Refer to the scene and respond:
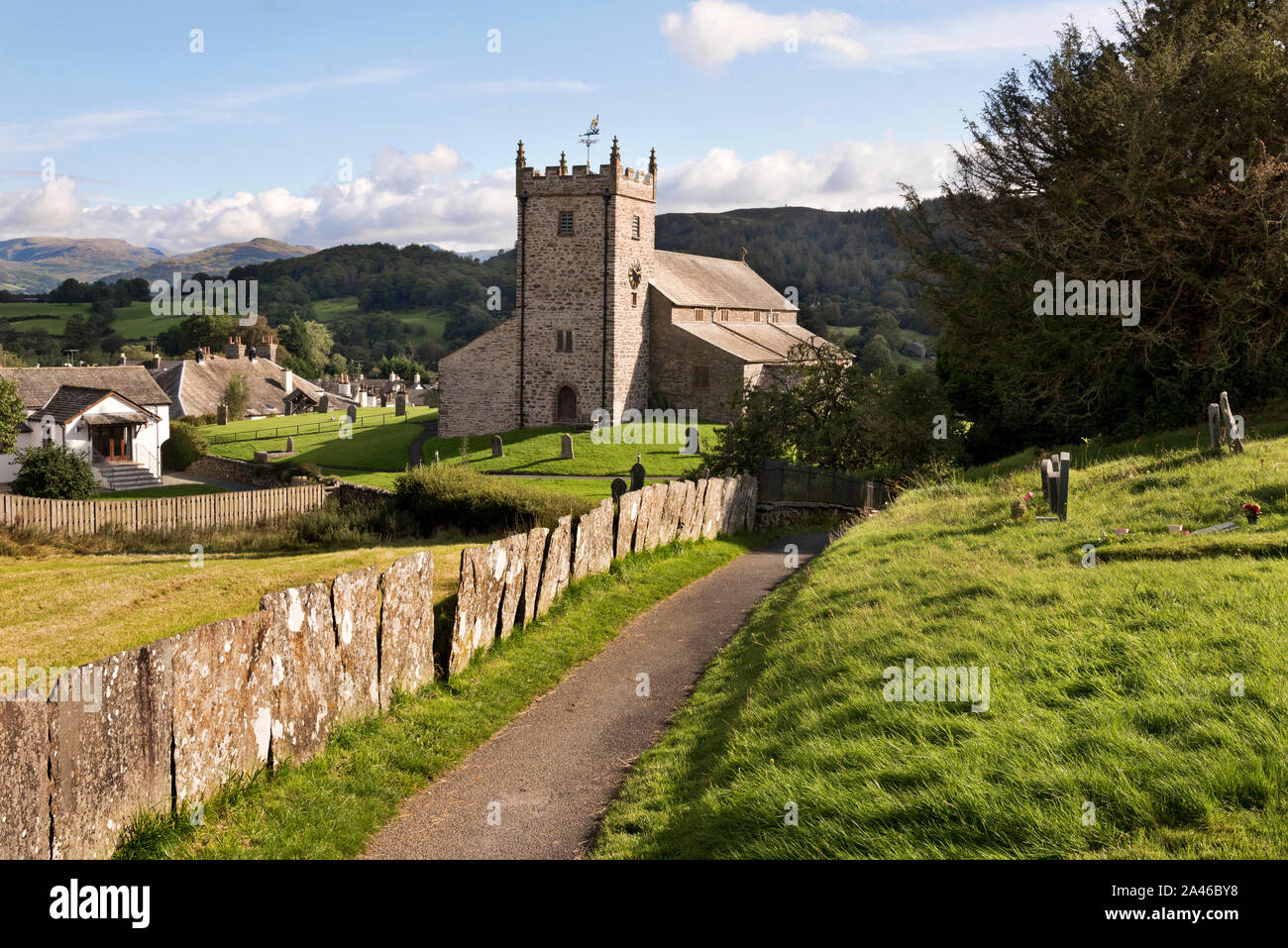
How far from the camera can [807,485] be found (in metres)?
27.0

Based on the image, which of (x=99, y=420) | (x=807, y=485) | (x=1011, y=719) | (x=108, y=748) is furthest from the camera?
(x=99, y=420)

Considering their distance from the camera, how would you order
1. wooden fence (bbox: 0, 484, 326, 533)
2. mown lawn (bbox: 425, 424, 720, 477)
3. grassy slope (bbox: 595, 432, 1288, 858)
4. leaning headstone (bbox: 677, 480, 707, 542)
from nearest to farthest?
grassy slope (bbox: 595, 432, 1288, 858) → leaning headstone (bbox: 677, 480, 707, 542) → wooden fence (bbox: 0, 484, 326, 533) → mown lawn (bbox: 425, 424, 720, 477)

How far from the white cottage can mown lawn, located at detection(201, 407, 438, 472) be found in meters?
4.22

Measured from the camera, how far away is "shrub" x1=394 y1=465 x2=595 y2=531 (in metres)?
25.5

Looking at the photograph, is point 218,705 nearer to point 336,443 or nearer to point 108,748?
point 108,748

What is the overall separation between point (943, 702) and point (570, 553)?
25.4ft

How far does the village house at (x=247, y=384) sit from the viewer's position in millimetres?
76062

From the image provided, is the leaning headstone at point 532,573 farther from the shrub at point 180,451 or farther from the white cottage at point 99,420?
the shrub at point 180,451

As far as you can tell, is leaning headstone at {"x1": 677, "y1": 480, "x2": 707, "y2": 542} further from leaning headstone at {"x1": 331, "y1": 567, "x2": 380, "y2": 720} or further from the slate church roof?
the slate church roof

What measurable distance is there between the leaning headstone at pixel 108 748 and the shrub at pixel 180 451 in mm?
56651

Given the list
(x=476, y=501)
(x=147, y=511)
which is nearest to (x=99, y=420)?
(x=147, y=511)

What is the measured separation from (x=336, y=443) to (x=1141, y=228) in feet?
151

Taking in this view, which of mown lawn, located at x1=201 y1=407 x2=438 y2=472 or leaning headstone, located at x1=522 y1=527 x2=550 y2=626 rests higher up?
mown lawn, located at x1=201 y1=407 x2=438 y2=472

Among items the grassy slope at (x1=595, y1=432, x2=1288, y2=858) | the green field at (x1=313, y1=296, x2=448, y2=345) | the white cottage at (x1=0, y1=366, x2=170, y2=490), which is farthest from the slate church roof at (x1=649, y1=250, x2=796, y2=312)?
the green field at (x1=313, y1=296, x2=448, y2=345)
